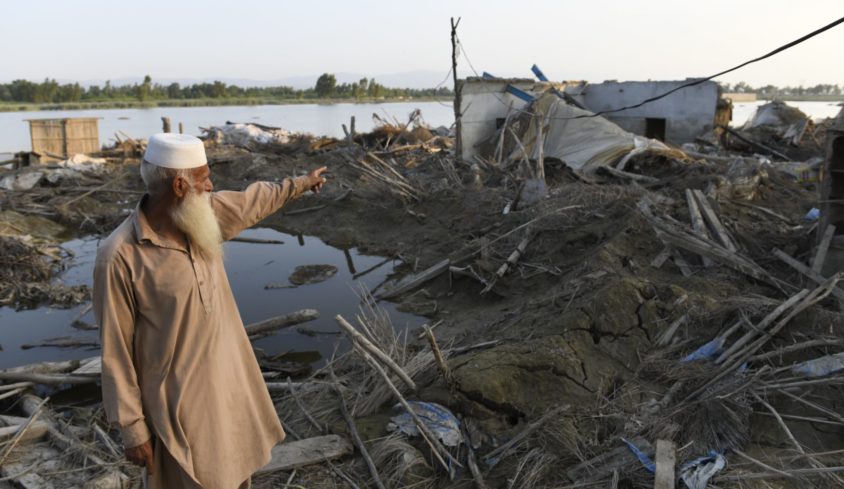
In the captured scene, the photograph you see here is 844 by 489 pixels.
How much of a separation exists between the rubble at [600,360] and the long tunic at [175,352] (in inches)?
44.2

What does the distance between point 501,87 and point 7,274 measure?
37.3 feet

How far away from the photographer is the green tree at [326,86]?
61.1 meters

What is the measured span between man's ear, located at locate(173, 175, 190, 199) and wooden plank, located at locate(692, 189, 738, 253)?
17.5 ft

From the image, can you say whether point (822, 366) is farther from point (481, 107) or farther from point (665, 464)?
point (481, 107)

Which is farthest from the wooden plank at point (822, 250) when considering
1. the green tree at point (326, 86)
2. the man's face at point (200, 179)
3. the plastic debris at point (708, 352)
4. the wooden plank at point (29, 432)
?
the green tree at point (326, 86)

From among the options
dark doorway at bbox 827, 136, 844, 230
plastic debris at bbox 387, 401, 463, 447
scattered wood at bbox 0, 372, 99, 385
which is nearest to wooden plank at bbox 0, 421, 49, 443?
scattered wood at bbox 0, 372, 99, 385

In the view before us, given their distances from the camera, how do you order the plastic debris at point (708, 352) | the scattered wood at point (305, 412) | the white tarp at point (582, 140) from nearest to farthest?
the scattered wood at point (305, 412) < the plastic debris at point (708, 352) < the white tarp at point (582, 140)

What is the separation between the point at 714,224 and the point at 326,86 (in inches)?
2356

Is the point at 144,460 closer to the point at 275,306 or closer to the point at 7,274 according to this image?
the point at 275,306

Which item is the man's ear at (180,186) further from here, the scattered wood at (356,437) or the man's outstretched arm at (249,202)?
the scattered wood at (356,437)

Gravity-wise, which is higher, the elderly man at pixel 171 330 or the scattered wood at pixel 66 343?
the elderly man at pixel 171 330

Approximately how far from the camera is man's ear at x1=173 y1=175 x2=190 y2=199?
2020 millimetres

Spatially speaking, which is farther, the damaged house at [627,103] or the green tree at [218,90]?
the green tree at [218,90]

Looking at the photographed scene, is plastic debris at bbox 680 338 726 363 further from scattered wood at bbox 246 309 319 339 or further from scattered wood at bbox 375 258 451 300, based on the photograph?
scattered wood at bbox 375 258 451 300
